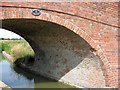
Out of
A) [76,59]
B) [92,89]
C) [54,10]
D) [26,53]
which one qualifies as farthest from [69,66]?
[26,53]

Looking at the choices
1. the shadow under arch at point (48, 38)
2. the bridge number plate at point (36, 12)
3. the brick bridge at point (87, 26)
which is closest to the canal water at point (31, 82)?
the shadow under arch at point (48, 38)

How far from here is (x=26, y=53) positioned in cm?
1884

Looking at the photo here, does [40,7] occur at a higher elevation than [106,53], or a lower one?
higher

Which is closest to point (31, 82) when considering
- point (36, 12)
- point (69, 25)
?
point (69, 25)

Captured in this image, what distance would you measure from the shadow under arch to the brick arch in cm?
82

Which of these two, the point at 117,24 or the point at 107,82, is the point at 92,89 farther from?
the point at 117,24

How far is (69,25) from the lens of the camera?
8.43 metres

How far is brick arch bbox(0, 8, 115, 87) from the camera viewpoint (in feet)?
25.8

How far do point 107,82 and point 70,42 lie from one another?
2.94 m

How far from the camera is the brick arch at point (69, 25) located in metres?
7.86

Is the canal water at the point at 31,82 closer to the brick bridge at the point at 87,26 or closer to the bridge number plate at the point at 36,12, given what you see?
the brick bridge at the point at 87,26

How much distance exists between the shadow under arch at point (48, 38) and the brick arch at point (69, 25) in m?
0.82

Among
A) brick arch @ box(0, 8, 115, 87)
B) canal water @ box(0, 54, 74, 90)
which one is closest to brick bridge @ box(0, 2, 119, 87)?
brick arch @ box(0, 8, 115, 87)

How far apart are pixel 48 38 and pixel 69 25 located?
168 inches
